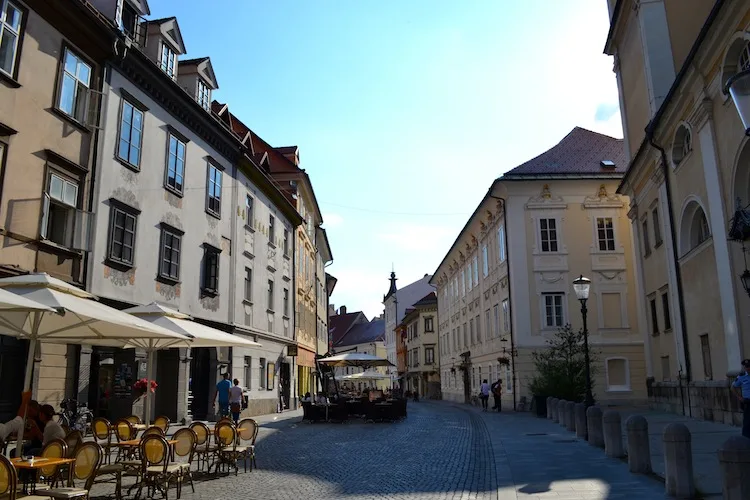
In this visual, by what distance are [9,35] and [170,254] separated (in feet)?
28.9

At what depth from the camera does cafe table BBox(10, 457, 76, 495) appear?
7468 millimetres

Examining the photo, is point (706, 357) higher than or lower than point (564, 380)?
higher

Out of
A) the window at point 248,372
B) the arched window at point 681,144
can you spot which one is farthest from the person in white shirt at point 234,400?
the arched window at point 681,144

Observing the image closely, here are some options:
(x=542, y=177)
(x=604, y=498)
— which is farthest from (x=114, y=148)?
(x=542, y=177)

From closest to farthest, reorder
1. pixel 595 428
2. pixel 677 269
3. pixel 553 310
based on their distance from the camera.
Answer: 1. pixel 595 428
2. pixel 677 269
3. pixel 553 310

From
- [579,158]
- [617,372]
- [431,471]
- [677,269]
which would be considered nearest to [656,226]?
[677,269]

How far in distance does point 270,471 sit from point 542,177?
26.6 metres

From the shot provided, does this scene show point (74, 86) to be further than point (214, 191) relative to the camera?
No

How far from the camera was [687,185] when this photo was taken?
2138 centimetres

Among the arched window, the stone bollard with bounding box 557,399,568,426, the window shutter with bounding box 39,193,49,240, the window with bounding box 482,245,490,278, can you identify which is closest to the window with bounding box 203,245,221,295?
the window shutter with bounding box 39,193,49,240

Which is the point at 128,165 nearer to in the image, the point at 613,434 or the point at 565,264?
the point at 613,434

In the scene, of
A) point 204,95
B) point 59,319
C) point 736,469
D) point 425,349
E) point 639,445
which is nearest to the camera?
point 736,469

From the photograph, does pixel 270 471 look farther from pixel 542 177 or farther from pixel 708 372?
pixel 542 177

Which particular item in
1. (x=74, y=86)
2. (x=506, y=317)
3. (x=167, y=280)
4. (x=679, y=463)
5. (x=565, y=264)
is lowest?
(x=679, y=463)
